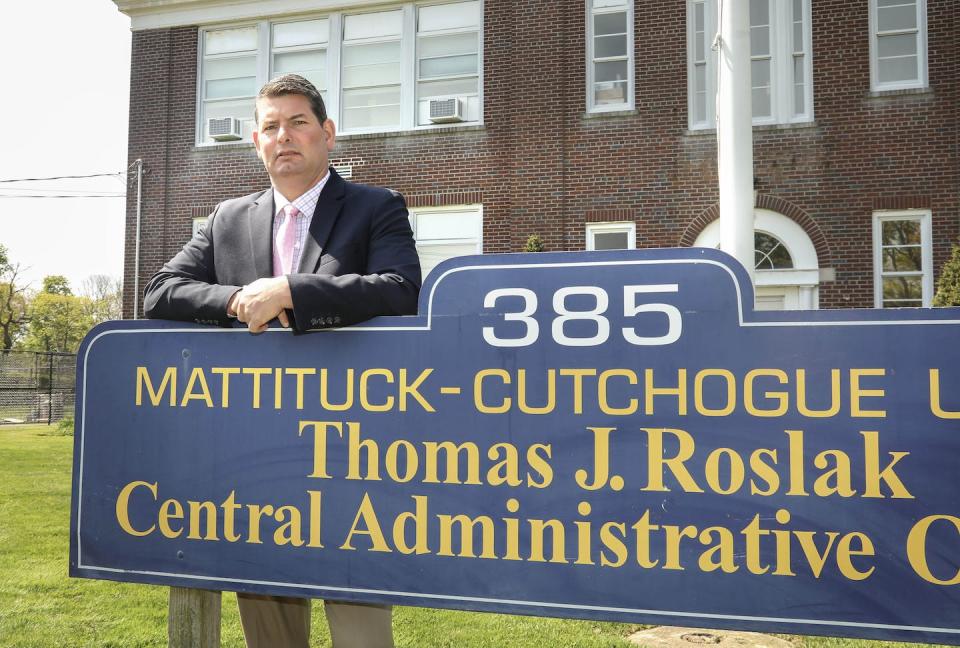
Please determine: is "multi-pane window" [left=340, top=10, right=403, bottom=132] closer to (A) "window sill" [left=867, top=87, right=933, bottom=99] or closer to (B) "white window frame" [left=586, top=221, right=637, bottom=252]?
(B) "white window frame" [left=586, top=221, right=637, bottom=252]

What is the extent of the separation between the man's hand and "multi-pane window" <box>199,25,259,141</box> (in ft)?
44.4

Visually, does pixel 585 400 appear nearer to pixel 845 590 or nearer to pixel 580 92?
pixel 845 590

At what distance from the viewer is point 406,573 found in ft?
6.75

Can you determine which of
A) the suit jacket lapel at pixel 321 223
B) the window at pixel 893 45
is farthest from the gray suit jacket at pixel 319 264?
the window at pixel 893 45

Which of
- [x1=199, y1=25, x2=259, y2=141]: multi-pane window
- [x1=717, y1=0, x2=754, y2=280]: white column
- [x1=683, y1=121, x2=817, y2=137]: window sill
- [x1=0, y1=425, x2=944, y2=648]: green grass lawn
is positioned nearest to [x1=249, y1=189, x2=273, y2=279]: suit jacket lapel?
[x1=0, y1=425, x2=944, y2=648]: green grass lawn

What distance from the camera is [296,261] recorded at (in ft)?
7.54

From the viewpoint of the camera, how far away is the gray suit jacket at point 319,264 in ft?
6.77

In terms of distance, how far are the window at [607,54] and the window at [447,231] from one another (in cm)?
253

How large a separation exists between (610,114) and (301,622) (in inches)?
448

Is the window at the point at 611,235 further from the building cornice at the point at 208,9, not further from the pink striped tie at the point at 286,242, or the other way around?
the pink striped tie at the point at 286,242

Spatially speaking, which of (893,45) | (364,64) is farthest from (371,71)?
(893,45)

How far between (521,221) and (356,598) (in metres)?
11.3

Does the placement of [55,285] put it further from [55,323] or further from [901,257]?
[901,257]

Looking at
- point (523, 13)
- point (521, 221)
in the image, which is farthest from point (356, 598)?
point (523, 13)
